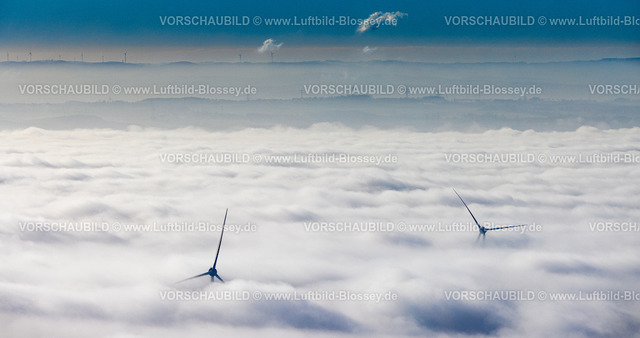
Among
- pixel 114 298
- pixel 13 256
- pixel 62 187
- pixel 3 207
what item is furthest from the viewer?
pixel 62 187

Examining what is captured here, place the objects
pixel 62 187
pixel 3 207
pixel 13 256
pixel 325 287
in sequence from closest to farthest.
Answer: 1. pixel 325 287
2. pixel 13 256
3. pixel 3 207
4. pixel 62 187

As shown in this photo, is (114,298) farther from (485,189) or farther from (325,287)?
(485,189)

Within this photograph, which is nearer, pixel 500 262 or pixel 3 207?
pixel 500 262

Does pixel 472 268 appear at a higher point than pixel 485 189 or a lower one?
lower

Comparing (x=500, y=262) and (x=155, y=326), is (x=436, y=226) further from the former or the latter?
(x=155, y=326)

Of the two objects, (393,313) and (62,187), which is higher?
(62,187)

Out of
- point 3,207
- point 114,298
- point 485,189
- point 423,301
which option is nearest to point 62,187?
point 3,207


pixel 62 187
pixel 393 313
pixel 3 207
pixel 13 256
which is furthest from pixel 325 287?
pixel 62 187

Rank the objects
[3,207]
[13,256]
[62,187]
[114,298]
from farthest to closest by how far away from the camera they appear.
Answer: [62,187] → [3,207] → [13,256] → [114,298]

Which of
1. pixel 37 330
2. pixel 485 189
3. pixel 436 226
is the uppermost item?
pixel 485 189
